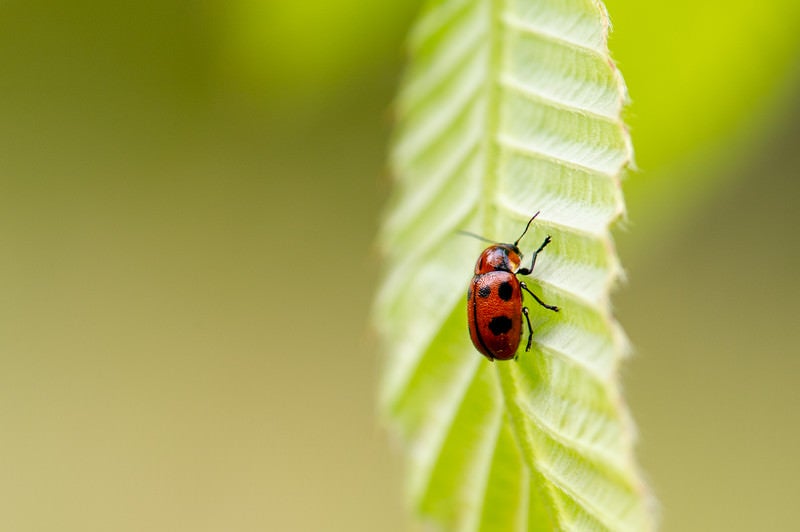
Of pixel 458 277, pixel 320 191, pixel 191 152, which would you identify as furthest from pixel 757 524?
pixel 458 277

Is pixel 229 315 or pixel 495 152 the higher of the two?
pixel 495 152

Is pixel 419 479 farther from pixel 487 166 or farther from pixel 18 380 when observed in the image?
pixel 18 380

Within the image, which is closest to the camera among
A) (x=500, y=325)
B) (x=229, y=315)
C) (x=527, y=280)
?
(x=500, y=325)

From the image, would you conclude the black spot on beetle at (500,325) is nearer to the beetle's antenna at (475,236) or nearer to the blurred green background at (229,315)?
the beetle's antenna at (475,236)

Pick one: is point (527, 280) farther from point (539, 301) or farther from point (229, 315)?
point (229, 315)

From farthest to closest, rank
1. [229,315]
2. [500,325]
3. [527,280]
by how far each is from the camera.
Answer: [229,315], [527,280], [500,325]

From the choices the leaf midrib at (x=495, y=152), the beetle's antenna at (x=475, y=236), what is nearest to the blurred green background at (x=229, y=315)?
the beetle's antenna at (x=475, y=236)

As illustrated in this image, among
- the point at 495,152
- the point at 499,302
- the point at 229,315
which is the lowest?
the point at 229,315

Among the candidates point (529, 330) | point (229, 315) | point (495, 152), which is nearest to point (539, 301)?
point (529, 330)
